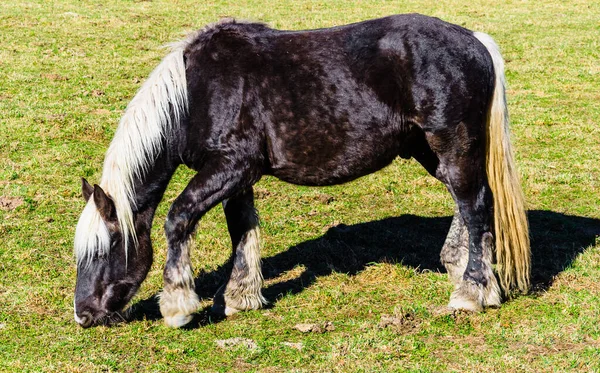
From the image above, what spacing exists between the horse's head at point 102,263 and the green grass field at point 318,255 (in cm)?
21

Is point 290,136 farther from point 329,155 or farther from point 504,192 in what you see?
point 504,192

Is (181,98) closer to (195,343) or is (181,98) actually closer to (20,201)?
(195,343)

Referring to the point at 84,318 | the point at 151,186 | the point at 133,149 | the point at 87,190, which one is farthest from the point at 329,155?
the point at 84,318

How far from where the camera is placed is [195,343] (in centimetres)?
573

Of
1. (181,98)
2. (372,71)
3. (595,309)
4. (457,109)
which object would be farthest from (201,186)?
(595,309)

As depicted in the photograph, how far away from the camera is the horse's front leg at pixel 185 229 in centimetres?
580

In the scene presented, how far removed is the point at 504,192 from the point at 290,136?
1.73 meters

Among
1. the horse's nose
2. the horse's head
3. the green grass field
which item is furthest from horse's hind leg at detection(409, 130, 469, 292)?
the horse's nose

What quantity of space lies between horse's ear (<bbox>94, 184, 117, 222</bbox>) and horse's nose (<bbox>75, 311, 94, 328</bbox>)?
690mm

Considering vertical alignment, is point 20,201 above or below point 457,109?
below

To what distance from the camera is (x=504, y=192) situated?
6.24m

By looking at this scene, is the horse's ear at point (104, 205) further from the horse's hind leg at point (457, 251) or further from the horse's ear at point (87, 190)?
the horse's hind leg at point (457, 251)

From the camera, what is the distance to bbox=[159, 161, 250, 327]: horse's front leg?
580cm

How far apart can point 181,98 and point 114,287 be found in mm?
1448
